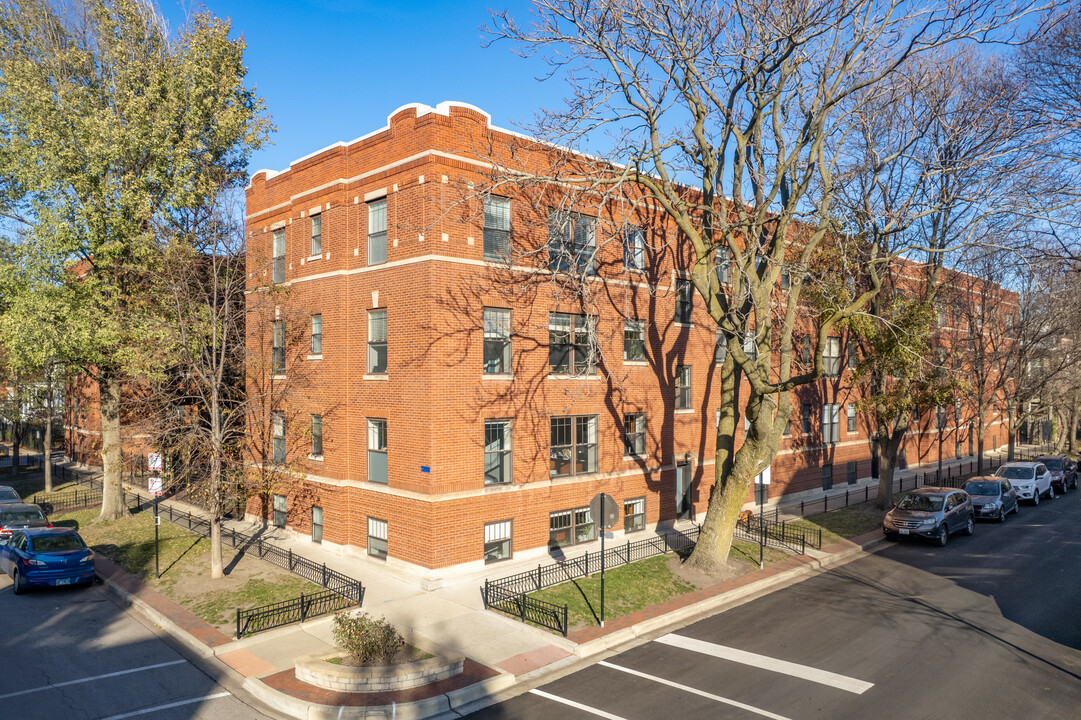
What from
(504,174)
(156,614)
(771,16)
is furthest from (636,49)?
(156,614)

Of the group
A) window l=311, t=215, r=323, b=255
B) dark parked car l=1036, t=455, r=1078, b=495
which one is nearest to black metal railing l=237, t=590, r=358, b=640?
window l=311, t=215, r=323, b=255

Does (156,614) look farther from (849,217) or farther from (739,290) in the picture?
(849,217)

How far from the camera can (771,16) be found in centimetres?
1555

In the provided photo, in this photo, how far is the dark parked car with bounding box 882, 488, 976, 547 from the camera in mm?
24000

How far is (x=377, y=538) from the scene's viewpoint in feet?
67.9

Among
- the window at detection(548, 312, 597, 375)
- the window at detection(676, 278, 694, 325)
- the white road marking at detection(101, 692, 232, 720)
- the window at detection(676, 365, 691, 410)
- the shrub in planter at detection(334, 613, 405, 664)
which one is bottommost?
the white road marking at detection(101, 692, 232, 720)

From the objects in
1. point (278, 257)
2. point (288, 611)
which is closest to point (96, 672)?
point (288, 611)

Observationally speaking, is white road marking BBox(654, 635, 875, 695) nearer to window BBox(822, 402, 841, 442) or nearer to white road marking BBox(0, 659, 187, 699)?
white road marking BBox(0, 659, 187, 699)

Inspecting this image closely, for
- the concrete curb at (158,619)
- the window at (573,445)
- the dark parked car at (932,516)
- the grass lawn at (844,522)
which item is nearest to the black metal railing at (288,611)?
the concrete curb at (158,619)

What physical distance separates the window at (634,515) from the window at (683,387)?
4.38 meters

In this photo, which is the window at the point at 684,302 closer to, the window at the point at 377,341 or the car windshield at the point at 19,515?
the window at the point at 377,341

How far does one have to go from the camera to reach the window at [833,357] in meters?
35.7

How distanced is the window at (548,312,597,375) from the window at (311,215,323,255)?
8.56 m

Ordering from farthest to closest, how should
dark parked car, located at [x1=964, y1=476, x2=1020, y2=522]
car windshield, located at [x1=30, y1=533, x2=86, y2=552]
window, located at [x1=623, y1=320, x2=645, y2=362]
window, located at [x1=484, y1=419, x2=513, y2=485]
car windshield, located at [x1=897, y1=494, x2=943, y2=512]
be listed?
dark parked car, located at [x1=964, y1=476, x2=1020, y2=522] < car windshield, located at [x1=897, y1=494, x2=943, y2=512] < window, located at [x1=623, y1=320, x2=645, y2=362] < window, located at [x1=484, y1=419, x2=513, y2=485] < car windshield, located at [x1=30, y1=533, x2=86, y2=552]
